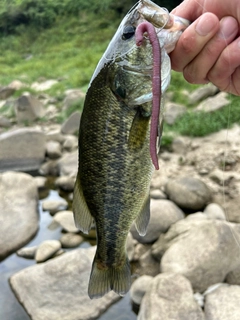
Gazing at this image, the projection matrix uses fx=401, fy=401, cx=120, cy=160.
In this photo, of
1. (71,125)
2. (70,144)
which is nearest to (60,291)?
(70,144)

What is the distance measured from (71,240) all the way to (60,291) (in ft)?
A: 4.00

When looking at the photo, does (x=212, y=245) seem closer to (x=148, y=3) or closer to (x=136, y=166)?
(x=136, y=166)

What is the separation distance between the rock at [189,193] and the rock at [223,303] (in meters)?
1.84

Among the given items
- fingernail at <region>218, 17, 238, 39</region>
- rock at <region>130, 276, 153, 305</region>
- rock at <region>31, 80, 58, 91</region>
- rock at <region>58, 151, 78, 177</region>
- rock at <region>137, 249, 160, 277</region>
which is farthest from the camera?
rock at <region>31, 80, 58, 91</region>

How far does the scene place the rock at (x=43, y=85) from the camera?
15484 mm

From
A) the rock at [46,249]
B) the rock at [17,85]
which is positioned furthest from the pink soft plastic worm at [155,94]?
the rock at [17,85]

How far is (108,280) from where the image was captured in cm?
230

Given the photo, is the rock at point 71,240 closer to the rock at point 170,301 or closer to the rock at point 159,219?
the rock at point 159,219

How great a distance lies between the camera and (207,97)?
9.59 m

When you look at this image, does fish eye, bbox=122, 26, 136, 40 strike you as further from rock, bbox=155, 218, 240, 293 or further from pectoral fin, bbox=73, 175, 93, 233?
rock, bbox=155, 218, 240, 293

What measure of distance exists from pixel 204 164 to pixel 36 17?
22.1 meters

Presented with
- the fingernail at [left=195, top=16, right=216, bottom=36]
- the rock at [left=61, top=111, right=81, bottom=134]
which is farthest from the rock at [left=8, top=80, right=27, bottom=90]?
the fingernail at [left=195, top=16, right=216, bottom=36]

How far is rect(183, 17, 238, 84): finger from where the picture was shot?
202 centimetres

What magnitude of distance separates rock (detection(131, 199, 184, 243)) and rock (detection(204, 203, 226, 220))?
398 millimetres
